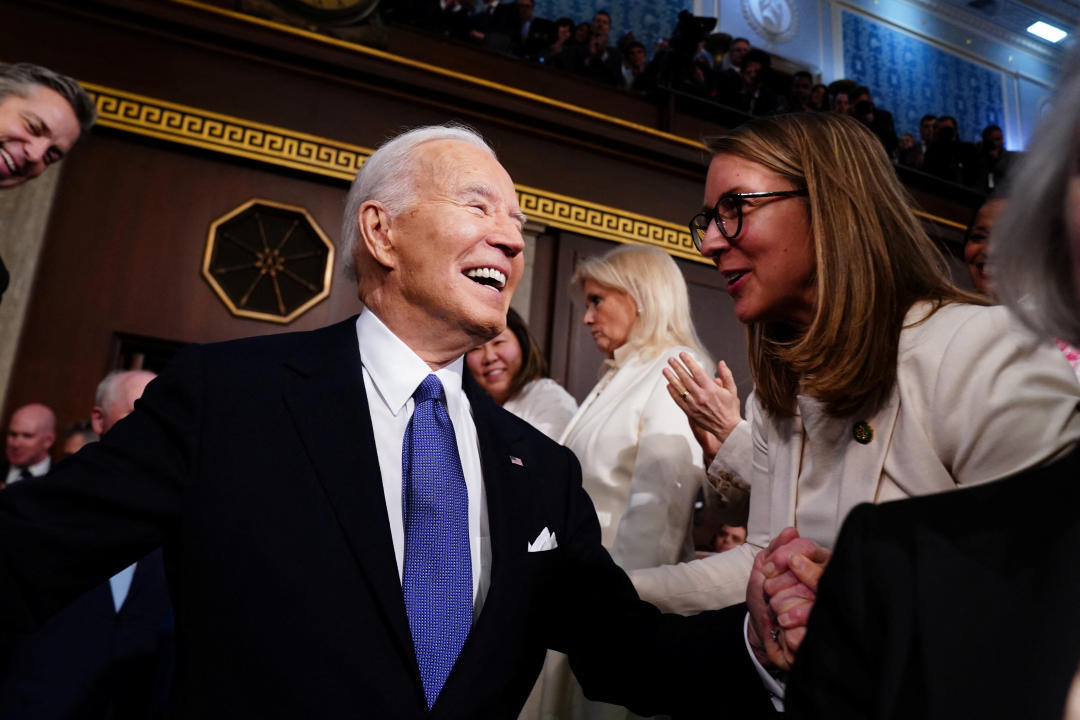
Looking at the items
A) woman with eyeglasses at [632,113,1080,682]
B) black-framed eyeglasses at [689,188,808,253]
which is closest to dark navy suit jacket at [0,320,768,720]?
woman with eyeglasses at [632,113,1080,682]

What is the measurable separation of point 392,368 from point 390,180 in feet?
1.33

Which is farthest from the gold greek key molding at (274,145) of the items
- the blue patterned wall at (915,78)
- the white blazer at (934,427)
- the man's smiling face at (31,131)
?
the blue patterned wall at (915,78)

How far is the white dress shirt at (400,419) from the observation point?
47.9 inches

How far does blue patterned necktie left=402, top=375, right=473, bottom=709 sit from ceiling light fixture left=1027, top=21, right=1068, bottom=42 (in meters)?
13.4

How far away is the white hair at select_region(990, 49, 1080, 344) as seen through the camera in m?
0.64

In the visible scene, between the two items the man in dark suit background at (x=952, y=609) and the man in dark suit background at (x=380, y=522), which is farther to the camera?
the man in dark suit background at (x=380, y=522)

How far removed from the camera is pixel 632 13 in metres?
8.91

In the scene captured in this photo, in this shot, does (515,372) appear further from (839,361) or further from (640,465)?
(839,361)

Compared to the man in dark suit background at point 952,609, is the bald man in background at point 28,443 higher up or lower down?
higher up

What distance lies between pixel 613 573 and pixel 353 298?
13.0 feet

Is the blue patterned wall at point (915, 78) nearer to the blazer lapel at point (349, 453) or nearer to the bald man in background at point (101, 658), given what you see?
the bald man in background at point (101, 658)

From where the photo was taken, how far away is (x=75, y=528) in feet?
3.31

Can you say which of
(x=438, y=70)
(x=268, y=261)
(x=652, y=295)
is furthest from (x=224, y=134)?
(x=652, y=295)

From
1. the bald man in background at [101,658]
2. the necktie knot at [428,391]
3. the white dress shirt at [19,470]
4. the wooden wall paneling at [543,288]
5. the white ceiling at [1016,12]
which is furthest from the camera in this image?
the white ceiling at [1016,12]
